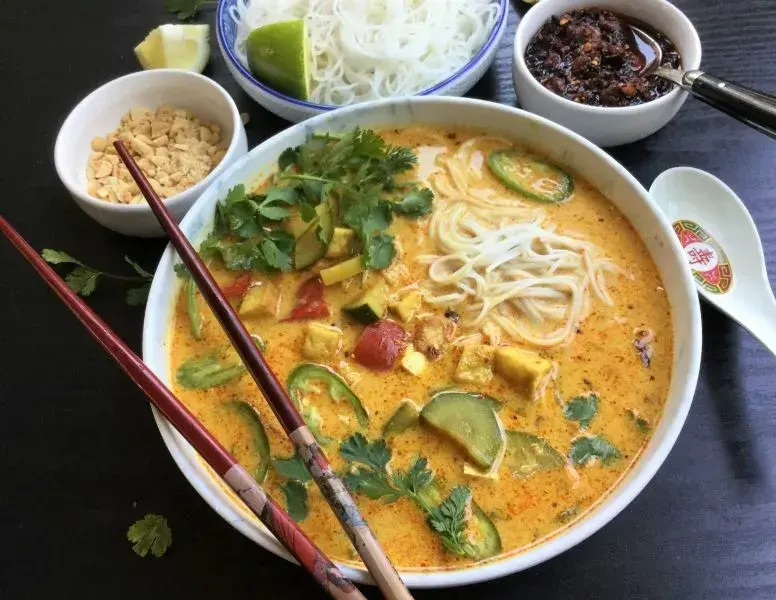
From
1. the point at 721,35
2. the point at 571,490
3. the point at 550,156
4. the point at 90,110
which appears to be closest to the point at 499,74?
the point at 550,156

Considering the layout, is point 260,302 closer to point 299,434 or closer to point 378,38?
point 299,434

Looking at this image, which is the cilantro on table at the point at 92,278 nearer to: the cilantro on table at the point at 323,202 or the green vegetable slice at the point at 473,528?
the cilantro on table at the point at 323,202

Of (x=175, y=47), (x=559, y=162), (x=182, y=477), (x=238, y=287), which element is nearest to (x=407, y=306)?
(x=238, y=287)

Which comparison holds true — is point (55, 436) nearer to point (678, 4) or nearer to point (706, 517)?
point (706, 517)

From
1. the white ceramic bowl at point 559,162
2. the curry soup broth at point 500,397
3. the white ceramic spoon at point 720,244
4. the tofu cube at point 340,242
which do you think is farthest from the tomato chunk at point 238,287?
the white ceramic spoon at point 720,244

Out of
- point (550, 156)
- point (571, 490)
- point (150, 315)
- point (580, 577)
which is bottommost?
point (580, 577)
